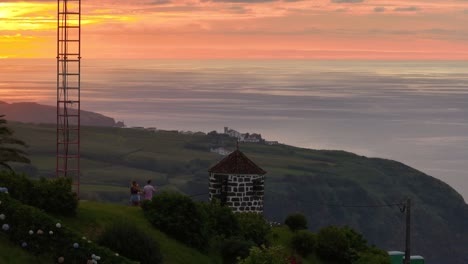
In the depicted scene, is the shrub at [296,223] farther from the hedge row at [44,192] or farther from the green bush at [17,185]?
the green bush at [17,185]

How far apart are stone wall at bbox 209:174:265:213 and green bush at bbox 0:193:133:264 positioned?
66.7ft

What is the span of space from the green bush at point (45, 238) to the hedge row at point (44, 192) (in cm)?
300

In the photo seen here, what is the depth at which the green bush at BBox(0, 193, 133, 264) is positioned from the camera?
41.0m

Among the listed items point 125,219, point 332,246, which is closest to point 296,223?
point 332,246

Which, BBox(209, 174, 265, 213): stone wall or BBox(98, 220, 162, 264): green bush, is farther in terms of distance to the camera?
BBox(209, 174, 265, 213): stone wall

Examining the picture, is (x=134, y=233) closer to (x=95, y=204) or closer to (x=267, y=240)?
(x=95, y=204)

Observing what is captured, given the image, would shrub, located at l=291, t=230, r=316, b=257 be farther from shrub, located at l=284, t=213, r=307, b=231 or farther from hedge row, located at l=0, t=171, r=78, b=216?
hedge row, located at l=0, t=171, r=78, b=216

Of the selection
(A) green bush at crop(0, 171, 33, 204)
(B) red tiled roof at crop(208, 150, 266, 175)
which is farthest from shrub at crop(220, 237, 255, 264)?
(A) green bush at crop(0, 171, 33, 204)

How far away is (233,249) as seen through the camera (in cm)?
5206

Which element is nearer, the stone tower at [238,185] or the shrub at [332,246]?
the shrub at [332,246]

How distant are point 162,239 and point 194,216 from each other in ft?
7.69

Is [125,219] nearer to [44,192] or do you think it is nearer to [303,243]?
[44,192]

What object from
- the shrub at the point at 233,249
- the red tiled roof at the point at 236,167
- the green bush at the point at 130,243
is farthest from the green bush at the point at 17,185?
the red tiled roof at the point at 236,167

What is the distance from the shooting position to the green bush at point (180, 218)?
5159cm
